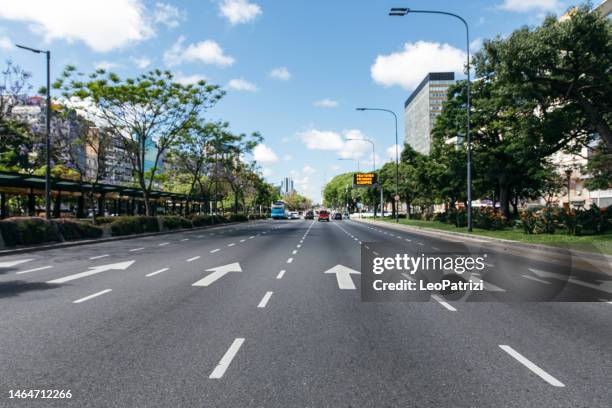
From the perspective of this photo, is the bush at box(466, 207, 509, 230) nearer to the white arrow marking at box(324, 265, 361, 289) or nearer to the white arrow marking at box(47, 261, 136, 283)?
the white arrow marking at box(324, 265, 361, 289)

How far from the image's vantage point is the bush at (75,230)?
22.6 m

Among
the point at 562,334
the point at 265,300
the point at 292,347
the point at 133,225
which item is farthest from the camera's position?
the point at 133,225

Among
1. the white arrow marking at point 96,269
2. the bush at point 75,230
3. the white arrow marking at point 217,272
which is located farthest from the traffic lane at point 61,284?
the bush at point 75,230

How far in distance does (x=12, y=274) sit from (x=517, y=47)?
20.4 metres

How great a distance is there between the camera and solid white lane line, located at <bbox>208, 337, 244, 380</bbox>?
453cm

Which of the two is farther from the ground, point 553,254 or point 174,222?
point 174,222

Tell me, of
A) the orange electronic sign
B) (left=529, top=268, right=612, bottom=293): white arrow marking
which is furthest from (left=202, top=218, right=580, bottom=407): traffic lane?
the orange electronic sign

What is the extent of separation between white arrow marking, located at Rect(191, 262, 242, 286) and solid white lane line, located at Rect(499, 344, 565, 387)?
21.8 feet

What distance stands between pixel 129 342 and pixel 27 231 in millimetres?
17088

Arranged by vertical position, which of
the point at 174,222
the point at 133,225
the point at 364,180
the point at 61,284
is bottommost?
the point at 61,284

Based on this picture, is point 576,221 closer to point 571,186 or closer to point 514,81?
point 514,81

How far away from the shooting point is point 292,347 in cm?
546

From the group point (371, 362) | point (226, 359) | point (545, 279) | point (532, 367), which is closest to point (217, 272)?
point (226, 359)

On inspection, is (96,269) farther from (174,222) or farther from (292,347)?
(174,222)
